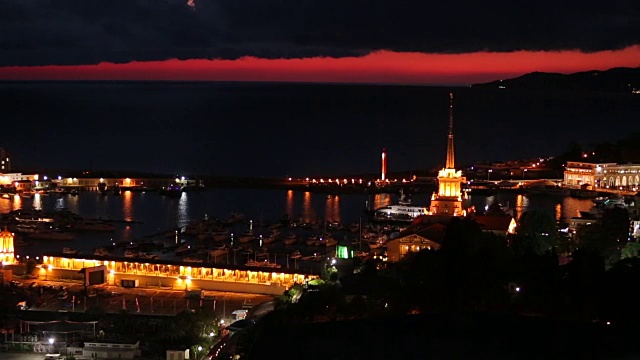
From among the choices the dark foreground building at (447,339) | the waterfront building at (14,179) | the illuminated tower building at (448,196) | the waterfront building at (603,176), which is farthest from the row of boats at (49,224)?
the waterfront building at (603,176)

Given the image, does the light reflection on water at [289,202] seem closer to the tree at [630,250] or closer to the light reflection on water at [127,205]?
the light reflection on water at [127,205]

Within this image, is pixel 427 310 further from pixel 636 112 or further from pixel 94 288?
pixel 636 112

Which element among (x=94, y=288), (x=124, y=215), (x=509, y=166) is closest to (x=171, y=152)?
(x=509, y=166)

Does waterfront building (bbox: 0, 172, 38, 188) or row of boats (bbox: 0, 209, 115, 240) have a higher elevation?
waterfront building (bbox: 0, 172, 38, 188)

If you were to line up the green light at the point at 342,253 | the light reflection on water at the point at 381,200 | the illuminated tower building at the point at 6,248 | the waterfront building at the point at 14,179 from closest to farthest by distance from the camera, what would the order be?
the green light at the point at 342,253
the illuminated tower building at the point at 6,248
the light reflection on water at the point at 381,200
the waterfront building at the point at 14,179

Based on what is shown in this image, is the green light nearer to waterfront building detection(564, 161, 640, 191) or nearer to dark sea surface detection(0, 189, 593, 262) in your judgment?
dark sea surface detection(0, 189, 593, 262)

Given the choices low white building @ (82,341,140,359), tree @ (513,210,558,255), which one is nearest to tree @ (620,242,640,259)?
tree @ (513,210,558,255)
